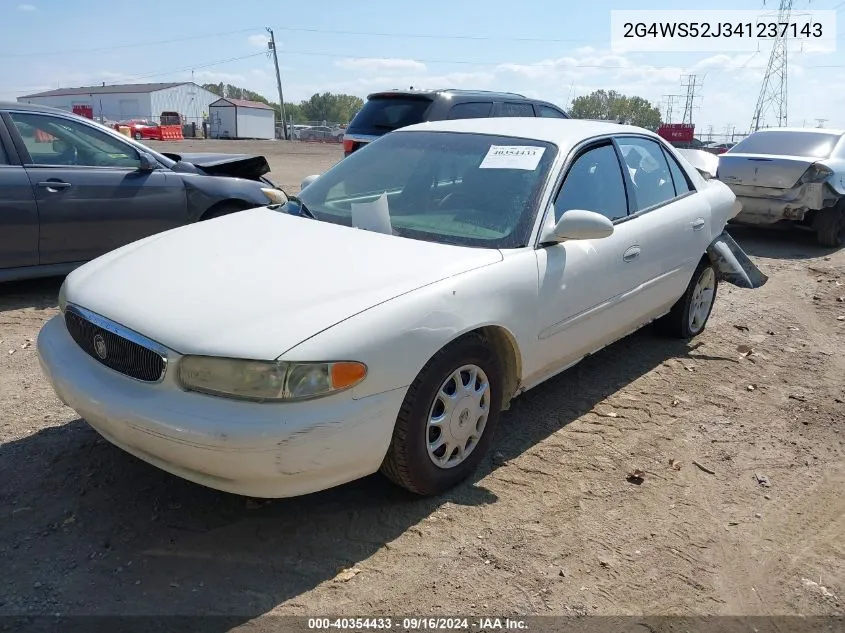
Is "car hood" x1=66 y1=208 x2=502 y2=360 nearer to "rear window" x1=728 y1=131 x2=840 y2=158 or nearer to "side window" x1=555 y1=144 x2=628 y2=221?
"side window" x1=555 y1=144 x2=628 y2=221

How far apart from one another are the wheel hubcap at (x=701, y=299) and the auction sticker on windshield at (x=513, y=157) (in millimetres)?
2027

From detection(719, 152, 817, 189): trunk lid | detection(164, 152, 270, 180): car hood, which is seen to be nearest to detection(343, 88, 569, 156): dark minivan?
detection(164, 152, 270, 180): car hood

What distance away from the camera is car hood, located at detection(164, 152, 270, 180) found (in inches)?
274

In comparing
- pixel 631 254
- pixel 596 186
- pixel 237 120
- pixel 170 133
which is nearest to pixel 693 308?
pixel 631 254

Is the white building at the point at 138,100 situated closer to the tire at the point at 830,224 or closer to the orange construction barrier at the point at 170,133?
the orange construction barrier at the point at 170,133

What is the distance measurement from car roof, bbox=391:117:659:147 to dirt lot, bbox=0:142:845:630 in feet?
4.96

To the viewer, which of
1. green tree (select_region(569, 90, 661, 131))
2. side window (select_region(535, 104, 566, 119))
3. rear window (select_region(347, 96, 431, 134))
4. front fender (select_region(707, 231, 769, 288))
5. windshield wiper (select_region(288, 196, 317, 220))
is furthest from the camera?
green tree (select_region(569, 90, 661, 131))

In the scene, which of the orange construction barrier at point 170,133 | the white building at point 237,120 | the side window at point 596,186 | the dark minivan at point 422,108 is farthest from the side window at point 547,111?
the white building at point 237,120

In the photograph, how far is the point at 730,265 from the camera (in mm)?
5059

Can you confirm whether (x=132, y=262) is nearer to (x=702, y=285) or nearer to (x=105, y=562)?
(x=105, y=562)

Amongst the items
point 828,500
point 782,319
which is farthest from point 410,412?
point 782,319

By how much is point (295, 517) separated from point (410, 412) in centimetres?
69

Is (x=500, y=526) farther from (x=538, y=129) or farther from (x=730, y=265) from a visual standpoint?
(x=730, y=265)

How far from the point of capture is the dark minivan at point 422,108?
8.95m
